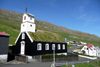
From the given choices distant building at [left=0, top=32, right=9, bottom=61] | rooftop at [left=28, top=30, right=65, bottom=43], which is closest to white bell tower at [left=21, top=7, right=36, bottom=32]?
rooftop at [left=28, top=30, right=65, bottom=43]

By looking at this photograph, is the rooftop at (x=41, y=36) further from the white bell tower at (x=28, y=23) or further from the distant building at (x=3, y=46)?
the distant building at (x=3, y=46)

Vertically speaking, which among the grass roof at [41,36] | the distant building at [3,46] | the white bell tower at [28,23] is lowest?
the distant building at [3,46]

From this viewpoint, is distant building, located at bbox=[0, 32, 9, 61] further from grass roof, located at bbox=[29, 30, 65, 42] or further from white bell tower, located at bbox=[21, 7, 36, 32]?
white bell tower, located at bbox=[21, 7, 36, 32]

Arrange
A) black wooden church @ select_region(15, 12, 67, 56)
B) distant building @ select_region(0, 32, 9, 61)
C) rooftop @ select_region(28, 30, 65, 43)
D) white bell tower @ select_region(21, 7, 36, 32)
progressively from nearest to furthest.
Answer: distant building @ select_region(0, 32, 9, 61)
black wooden church @ select_region(15, 12, 67, 56)
rooftop @ select_region(28, 30, 65, 43)
white bell tower @ select_region(21, 7, 36, 32)

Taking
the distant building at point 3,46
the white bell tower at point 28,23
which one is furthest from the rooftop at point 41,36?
A: the distant building at point 3,46

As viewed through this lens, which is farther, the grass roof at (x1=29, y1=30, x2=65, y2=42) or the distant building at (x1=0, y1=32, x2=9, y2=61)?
the grass roof at (x1=29, y1=30, x2=65, y2=42)

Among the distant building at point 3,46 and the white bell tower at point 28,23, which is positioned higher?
the white bell tower at point 28,23

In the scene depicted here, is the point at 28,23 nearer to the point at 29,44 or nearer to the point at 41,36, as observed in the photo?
the point at 41,36

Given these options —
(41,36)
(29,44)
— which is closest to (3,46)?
(29,44)

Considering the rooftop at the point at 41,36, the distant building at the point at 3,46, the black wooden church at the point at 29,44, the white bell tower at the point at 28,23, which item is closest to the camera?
the distant building at the point at 3,46

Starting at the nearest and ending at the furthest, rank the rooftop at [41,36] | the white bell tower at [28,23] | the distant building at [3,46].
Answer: the distant building at [3,46]
the rooftop at [41,36]
the white bell tower at [28,23]

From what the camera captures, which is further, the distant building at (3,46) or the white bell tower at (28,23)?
the white bell tower at (28,23)

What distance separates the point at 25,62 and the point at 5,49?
490cm

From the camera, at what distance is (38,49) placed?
2561 cm
